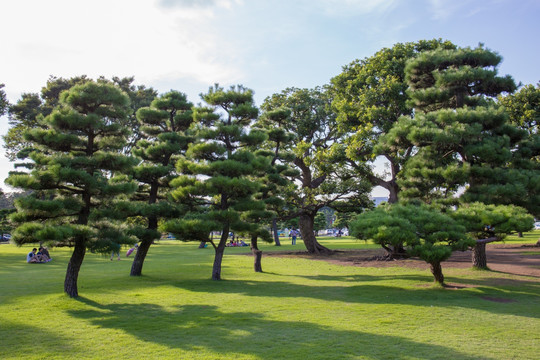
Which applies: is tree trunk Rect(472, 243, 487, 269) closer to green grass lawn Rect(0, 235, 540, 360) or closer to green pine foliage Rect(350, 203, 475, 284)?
green grass lawn Rect(0, 235, 540, 360)

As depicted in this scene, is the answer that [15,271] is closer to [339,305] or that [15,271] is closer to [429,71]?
[339,305]

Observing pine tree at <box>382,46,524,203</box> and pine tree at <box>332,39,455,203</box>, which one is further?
pine tree at <box>332,39,455,203</box>

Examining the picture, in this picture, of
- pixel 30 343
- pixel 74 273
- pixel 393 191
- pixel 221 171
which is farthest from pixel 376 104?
pixel 30 343

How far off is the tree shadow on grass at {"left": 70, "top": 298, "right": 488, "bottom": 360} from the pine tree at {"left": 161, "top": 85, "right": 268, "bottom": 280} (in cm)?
457

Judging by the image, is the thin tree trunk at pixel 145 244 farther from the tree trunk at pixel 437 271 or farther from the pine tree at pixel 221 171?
the tree trunk at pixel 437 271

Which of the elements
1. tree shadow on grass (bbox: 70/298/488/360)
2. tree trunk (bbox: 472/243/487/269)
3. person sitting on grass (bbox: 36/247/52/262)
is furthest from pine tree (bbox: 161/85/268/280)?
person sitting on grass (bbox: 36/247/52/262)

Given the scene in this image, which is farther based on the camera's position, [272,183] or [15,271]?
[272,183]

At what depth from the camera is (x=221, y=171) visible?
14.3 m

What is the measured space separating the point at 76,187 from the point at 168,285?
4694 mm

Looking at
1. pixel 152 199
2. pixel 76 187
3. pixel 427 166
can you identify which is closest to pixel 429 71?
pixel 427 166

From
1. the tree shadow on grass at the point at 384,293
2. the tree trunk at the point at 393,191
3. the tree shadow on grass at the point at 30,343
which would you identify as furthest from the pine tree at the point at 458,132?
the tree shadow on grass at the point at 30,343

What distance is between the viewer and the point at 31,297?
10.8 m

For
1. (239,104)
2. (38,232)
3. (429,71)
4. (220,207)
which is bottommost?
(38,232)

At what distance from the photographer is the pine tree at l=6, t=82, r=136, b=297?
402 inches
